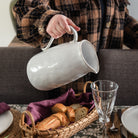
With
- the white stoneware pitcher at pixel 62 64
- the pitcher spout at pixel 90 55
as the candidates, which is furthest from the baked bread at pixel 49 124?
the pitcher spout at pixel 90 55

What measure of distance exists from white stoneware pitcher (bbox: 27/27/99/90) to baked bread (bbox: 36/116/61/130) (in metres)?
0.12

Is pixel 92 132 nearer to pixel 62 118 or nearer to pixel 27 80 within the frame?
pixel 62 118

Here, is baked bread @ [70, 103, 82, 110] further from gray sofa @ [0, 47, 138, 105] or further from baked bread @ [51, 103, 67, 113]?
gray sofa @ [0, 47, 138, 105]

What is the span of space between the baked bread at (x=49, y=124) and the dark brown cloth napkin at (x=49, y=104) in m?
0.04

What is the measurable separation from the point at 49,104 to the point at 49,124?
15 centimetres

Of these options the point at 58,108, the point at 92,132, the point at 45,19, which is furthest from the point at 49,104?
the point at 45,19

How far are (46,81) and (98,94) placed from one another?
0.18 metres

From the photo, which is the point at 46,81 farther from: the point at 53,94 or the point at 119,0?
the point at 119,0

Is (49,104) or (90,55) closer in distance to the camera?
(90,55)

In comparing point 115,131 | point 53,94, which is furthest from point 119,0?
point 115,131

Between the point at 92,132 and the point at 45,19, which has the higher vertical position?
the point at 45,19

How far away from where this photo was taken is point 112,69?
1.21 metres

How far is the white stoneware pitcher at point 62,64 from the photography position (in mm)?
695

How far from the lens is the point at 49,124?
78 cm
